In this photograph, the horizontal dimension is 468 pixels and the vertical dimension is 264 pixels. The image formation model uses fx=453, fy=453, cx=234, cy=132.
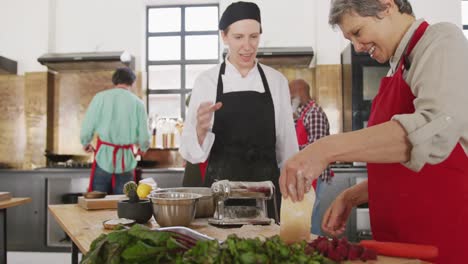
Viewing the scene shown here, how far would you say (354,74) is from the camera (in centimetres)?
491

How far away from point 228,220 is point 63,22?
4.93m

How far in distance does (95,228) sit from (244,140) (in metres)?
0.87

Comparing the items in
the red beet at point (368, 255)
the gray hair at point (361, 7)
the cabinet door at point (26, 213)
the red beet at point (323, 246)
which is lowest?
the cabinet door at point (26, 213)

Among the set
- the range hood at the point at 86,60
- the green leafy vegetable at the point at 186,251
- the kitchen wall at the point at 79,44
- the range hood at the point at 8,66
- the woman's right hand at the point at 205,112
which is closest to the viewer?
the green leafy vegetable at the point at 186,251

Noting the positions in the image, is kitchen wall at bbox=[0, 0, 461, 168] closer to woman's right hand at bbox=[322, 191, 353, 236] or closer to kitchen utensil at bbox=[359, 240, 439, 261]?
woman's right hand at bbox=[322, 191, 353, 236]

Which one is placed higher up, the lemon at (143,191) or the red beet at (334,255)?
the lemon at (143,191)

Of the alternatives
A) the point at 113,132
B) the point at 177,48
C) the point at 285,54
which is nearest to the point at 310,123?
the point at 285,54

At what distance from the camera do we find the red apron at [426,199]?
1.20 meters

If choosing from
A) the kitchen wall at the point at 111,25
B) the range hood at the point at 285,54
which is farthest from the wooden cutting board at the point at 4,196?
the kitchen wall at the point at 111,25

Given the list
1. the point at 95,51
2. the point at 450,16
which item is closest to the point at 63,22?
the point at 95,51

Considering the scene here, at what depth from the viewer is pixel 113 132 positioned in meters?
4.09

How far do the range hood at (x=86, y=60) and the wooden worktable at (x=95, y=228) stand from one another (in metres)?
3.41

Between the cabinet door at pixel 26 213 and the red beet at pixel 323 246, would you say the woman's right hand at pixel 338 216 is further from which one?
the cabinet door at pixel 26 213

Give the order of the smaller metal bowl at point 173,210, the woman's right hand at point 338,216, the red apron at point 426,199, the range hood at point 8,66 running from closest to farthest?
the red apron at point 426,199 < the smaller metal bowl at point 173,210 < the woman's right hand at point 338,216 < the range hood at point 8,66
